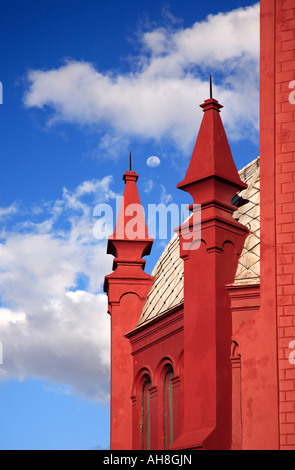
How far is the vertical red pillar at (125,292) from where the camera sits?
23422 mm

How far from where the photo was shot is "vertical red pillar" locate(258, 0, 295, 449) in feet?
49.0

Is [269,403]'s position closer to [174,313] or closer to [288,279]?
[288,279]

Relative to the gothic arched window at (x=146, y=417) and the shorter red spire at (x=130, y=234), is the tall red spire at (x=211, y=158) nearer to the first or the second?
the gothic arched window at (x=146, y=417)

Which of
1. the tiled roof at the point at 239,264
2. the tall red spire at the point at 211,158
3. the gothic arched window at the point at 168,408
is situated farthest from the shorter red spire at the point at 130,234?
the tall red spire at the point at 211,158

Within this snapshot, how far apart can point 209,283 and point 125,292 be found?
25.9 ft

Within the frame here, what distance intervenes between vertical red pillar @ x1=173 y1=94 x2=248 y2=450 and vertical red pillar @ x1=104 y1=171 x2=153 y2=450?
6.66 meters

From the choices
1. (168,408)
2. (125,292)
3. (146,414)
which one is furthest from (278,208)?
(125,292)

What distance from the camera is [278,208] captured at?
1580cm

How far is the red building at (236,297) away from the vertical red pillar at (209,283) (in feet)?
0.07

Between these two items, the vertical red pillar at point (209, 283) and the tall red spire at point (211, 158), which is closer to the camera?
the vertical red pillar at point (209, 283)

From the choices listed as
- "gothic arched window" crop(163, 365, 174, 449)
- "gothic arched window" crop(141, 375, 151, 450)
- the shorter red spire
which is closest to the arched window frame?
"gothic arched window" crop(141, 375, 151, 450)

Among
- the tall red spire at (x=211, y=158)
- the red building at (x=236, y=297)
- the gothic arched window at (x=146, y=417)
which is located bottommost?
the gothic arched window at (x=146, y=417)

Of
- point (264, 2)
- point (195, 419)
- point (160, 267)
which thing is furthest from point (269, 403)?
point (160, 267)

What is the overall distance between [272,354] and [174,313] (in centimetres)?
546
